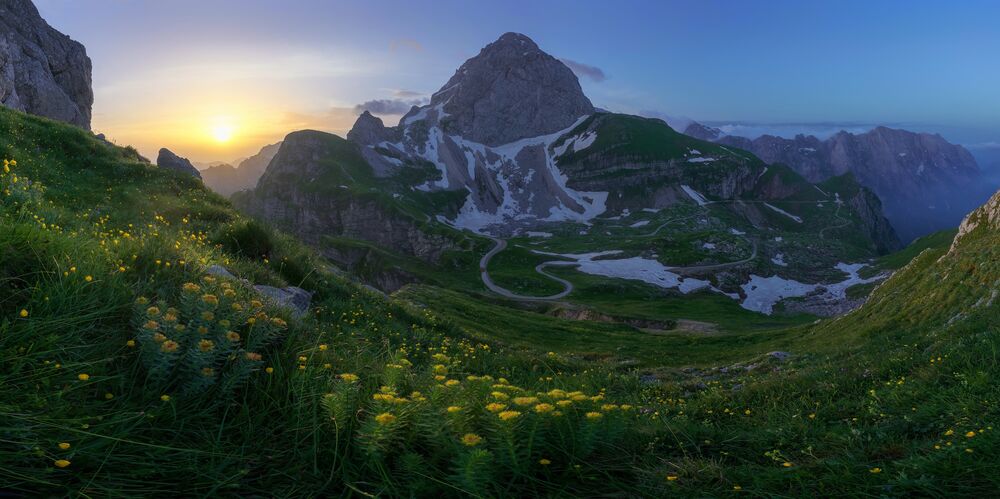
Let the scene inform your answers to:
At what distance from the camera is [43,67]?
3725 inches

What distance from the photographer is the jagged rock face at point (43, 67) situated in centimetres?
8381

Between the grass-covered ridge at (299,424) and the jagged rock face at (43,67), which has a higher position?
the jagged rock face at (43,67)

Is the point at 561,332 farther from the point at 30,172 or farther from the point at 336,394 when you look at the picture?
the point at 336,394

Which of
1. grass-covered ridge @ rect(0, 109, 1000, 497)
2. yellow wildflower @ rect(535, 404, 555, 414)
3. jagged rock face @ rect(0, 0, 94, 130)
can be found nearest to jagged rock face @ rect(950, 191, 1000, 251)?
grass-covered ridge @ rect(0, 109, 1000, 497)

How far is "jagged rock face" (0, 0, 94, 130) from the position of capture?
3300 inches

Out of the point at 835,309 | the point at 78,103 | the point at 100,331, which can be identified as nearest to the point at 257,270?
the point at 100,331

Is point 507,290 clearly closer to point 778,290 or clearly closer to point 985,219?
point 778,290

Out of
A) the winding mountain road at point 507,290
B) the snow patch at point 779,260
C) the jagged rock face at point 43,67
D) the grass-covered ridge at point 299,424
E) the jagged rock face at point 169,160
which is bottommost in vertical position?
the winding mountain road at point 507,290

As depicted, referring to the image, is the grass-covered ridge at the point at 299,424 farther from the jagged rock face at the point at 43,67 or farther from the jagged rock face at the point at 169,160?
the jagged rock face at the point at 43,67

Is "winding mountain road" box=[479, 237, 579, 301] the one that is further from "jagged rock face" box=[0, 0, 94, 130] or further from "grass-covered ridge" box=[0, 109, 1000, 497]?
A: "grass-covered ridge" box=[0, 109, 1000, 497]

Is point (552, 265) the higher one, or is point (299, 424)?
point (299, 424)

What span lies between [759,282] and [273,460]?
141 m

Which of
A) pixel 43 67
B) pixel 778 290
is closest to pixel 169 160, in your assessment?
pixel 43 67

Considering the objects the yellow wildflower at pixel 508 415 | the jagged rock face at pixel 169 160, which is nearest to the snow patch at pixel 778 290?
the jagged rock face at pixel 169 160
